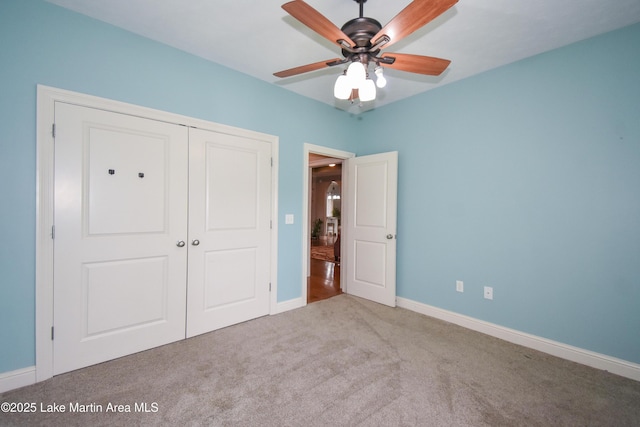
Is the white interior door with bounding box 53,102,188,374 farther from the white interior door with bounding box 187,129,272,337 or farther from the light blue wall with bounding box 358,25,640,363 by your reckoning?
the light blue wall with bounding box 358,25,640,363

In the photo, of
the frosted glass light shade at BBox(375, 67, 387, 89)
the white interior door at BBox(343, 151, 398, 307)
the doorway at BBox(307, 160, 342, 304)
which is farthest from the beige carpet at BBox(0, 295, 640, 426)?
the doorway at BBox(307, 160, 342, 304)

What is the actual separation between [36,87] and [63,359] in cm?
200

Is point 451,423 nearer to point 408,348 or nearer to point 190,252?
point 408,348

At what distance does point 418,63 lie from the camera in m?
1.78

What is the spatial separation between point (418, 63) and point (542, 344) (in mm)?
2694

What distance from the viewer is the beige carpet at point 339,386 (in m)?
1.66

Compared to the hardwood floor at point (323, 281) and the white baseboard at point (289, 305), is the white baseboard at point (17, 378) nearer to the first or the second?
the white baseboard at point (289, 305)

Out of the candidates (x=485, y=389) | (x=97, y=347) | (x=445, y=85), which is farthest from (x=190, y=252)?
(x=445, y=85)

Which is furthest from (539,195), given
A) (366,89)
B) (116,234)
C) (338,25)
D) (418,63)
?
(116,234)

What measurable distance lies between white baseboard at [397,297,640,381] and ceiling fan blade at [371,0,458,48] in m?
2.85

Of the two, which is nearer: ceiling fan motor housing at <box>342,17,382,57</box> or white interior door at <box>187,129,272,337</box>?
ceiling fan motor housing at <box>342,17,382,57</box>

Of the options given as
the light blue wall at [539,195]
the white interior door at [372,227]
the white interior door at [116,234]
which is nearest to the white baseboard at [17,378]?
the white interior door at [116,234]

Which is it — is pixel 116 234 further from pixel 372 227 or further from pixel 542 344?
pixel 542 344

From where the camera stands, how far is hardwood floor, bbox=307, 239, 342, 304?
3.94 m
